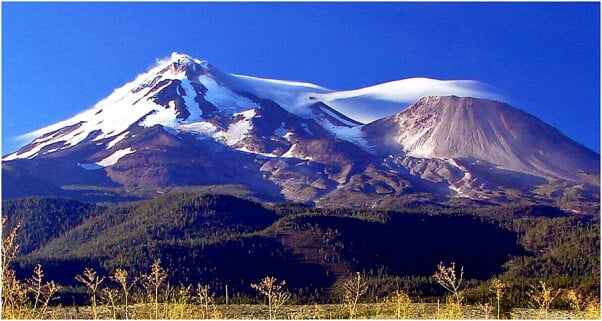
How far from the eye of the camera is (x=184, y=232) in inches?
2687

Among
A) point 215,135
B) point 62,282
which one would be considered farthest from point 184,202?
point 215,135

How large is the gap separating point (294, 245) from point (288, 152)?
101 m

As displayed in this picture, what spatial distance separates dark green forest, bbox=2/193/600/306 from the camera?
5000cm

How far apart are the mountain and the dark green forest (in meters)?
33.1

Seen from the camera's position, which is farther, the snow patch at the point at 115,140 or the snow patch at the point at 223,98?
the snow patch at the point at 223,98

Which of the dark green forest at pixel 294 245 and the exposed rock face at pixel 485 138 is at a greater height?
the exposed rock face at pixel 485 138

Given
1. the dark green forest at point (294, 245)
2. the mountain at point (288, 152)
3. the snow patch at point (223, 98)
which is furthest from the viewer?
the snow patch at point (223, 98)

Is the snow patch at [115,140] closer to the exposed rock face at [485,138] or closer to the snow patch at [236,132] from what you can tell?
the snow patch at [236,132]

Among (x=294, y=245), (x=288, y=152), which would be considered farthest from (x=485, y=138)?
(x=294, y=245)

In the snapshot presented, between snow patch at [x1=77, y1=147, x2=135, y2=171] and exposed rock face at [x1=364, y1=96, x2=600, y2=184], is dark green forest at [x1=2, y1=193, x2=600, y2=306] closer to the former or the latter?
snow patch at [x1=77, y1=147, x2=135, y2=171]

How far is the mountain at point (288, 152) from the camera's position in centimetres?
12450

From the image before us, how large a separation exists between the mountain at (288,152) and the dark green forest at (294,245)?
33.1 metres

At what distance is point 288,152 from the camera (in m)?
160

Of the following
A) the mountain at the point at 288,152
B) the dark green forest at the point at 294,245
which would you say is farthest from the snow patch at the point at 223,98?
the dark green forest at the point at 294,245
